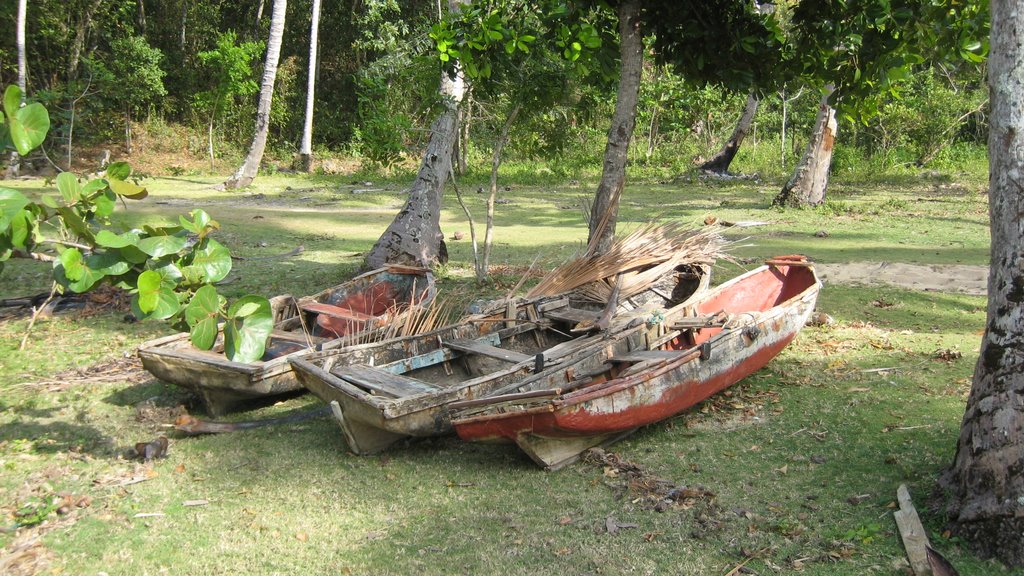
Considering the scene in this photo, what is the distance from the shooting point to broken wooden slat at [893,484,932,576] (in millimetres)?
3531

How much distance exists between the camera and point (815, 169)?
48.8ft

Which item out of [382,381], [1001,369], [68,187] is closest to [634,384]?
[382,381]

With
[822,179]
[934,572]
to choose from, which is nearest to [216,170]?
[822,179]

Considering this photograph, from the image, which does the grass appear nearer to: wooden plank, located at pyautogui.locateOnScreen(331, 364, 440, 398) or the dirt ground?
wooden plank, located at pyautogui.locateOnScreen(331, 364, 440, 398)

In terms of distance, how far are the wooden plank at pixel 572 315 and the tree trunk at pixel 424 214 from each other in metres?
3.51

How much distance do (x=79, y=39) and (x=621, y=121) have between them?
19913mm

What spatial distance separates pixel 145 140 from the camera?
2312 centimetres

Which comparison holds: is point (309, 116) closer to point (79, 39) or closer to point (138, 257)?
point (79, 39)

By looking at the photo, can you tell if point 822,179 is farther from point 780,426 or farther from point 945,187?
point 780,426

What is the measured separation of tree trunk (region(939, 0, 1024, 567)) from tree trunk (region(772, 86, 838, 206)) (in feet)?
37.2

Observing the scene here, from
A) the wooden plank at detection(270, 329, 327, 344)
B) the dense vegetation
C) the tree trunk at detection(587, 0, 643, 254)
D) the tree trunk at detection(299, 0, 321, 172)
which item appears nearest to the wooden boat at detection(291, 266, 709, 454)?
the tree trunk at detection(587, 0, 643, 254)

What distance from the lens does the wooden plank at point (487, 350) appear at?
561cm

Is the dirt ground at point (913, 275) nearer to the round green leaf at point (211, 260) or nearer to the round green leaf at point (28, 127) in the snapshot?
the round green leaf at point (211, 260)

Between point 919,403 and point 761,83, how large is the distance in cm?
331
